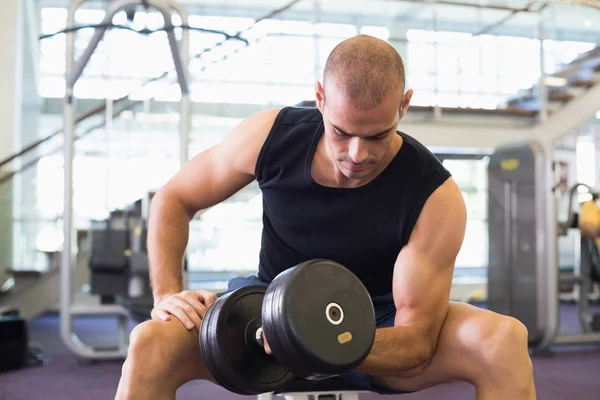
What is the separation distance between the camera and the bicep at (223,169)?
143cm

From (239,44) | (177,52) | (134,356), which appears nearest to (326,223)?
(134,356)

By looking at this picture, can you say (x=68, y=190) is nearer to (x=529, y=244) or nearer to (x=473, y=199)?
(x=529, y=244)

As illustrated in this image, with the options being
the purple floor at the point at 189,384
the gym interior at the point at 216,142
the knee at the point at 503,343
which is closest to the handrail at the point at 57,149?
the gym interior at the point at 216,142

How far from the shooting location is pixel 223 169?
146 cm

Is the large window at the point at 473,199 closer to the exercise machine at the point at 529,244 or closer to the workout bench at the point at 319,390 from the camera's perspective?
the exercise machine at the point at 529,244

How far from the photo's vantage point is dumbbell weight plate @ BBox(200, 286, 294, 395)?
1.04 meters

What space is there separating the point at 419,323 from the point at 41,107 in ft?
20.5

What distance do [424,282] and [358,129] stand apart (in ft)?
1.13

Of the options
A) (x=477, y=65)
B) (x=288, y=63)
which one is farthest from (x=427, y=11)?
(x=288, y=63)

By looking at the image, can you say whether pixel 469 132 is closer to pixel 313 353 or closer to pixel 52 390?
pixel 52 390

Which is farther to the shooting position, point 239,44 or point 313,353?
point 239,44

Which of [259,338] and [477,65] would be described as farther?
[477,65]

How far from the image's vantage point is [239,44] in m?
5.11

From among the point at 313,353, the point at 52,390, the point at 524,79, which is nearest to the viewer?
the point at 313,353
